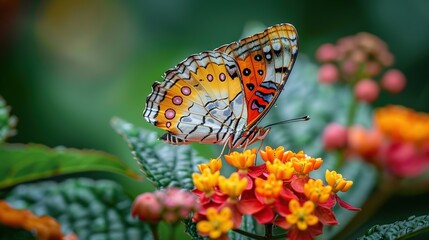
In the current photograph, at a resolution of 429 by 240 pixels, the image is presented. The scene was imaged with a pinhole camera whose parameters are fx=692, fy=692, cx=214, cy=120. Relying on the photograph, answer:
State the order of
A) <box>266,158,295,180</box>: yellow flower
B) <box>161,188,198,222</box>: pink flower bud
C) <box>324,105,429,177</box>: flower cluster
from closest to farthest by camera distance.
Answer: <box>161,188,198,222</box>: pink flower bud
<box>266,158,295,180</box>: yellow flower
<box>324,105,429,177</box>: flower cluster

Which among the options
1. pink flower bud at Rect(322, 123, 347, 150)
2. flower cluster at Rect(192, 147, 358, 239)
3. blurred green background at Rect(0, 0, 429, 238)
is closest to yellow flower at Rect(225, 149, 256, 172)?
flower cluster at Rect(192, 147, 358, 239)

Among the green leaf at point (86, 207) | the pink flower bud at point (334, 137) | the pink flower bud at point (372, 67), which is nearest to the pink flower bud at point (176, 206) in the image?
the green leaf at point (86, 207)

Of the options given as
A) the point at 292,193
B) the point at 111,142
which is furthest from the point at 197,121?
the point at 111,142

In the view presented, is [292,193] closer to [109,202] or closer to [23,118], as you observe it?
[109,202]

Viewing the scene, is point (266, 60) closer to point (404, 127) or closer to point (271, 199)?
point (271, 199)

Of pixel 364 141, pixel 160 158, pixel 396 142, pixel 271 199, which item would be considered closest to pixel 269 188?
pixel 271 199

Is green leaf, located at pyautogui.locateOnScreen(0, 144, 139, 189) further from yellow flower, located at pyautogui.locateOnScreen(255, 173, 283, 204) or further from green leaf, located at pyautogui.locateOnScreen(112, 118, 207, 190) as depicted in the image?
yellow flower, located at pyautogui.locateOnScreen(255, 173, 283, 204)
